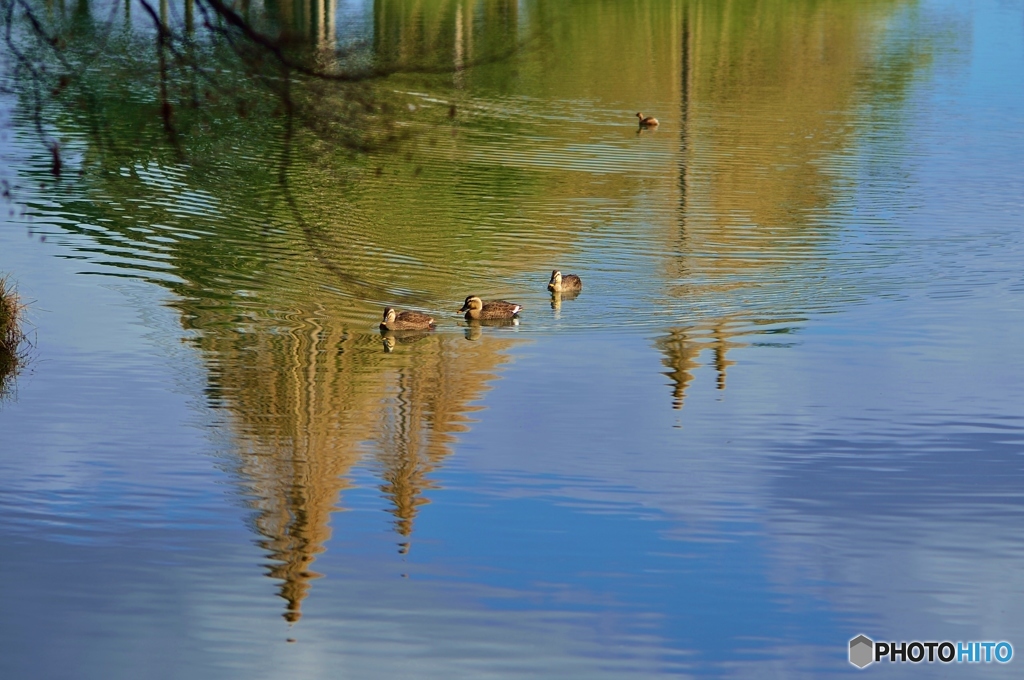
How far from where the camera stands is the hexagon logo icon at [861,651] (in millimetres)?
9016

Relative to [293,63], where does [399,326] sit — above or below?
below

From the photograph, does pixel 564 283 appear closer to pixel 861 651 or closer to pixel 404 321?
pixel 404 321

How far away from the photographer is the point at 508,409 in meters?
13.3

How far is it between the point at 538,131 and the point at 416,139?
2658mm

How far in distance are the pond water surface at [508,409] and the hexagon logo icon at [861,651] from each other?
10 cm

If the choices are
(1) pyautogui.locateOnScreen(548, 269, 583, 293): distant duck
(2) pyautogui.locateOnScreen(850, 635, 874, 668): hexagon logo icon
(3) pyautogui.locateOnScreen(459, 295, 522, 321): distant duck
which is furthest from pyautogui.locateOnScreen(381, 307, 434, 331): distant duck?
(2) pyautogui.locateOnScreen(850, 635, 874, 668): hexagon logo icon

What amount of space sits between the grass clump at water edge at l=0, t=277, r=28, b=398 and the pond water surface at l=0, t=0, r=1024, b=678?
6.9 inches

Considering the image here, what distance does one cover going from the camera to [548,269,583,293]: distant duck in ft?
55.7

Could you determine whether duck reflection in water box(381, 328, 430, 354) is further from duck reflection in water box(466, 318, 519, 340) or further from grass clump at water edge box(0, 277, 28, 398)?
grass clump at water edge box(0, 277, 28, 398)

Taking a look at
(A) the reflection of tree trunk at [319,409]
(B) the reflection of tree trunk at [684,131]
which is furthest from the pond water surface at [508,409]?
(B) the reflection of tree trunk at [684,131]

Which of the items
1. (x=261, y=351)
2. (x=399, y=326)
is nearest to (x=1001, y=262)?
(x=399, y=326)

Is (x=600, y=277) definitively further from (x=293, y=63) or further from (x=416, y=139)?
(x=293, y=63)

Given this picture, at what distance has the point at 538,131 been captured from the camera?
27953 millimetres

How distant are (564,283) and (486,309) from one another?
1350 mm
